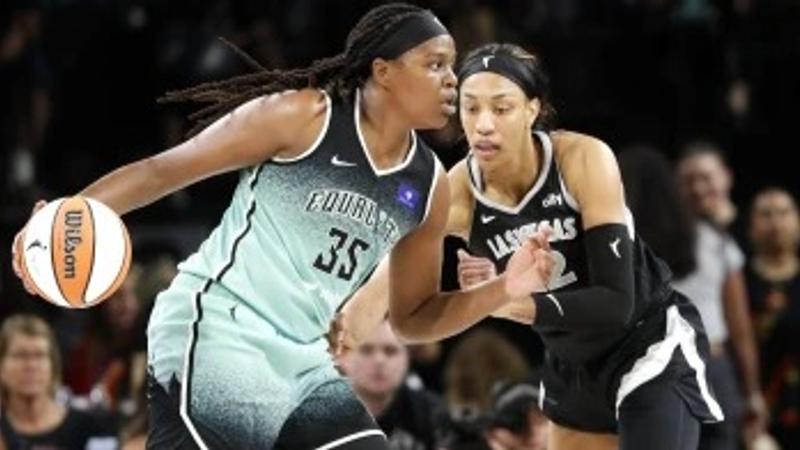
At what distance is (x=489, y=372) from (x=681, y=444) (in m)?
2.86

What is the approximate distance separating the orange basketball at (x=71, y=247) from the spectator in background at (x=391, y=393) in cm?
310

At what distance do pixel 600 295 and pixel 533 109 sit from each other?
0.65 m

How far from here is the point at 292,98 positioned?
537 centimetres

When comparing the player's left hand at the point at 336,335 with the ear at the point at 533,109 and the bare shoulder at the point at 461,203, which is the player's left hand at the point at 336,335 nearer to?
the bare shoulder at the point at 461,203

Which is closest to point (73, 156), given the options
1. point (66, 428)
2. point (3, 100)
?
point (3, 100)

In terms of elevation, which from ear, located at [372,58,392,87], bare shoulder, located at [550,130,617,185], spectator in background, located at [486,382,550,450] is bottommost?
spectator in background, located at [486,382,550,450]

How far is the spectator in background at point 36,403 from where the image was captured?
8.41 meters

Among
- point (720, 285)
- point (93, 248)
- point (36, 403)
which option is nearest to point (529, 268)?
point (93, 248)

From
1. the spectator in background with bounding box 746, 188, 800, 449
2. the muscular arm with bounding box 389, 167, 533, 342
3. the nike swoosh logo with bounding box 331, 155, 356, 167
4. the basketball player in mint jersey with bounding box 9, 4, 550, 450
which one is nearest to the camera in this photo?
the basketball player in mint jersey with bounding box 9, 4, 550, 450

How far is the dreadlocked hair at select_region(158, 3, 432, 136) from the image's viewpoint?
5.57 metres

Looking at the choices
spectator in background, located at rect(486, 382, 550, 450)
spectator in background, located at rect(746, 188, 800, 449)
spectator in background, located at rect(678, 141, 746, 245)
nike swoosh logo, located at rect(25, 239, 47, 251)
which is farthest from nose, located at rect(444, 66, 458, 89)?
spectator in background, located at rect(746, 188, 800, 449)

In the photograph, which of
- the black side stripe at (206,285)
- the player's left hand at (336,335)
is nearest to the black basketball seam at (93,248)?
the black side stripe at (206,285)

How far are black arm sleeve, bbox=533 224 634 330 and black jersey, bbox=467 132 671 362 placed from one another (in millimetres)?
144

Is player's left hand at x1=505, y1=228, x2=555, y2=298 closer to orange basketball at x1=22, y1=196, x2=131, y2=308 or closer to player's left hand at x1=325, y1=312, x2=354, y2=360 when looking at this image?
player's left hand at x1=325, y1=312, x2=354, y2=360
